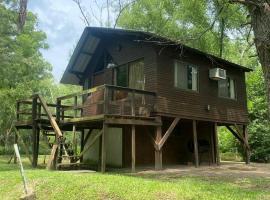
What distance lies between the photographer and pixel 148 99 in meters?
13.8

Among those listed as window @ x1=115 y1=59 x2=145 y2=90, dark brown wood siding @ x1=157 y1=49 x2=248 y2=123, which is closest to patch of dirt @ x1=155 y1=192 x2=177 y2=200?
dark brown wood siding @ x1=157 y1=49 x2=248 y2=123

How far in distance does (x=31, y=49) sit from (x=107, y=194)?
68.8ft

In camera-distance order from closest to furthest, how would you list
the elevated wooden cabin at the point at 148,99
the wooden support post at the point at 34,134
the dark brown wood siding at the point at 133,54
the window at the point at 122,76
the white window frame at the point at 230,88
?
the elevated wooden cabin at the point at 148,99 → the dark brown wood siding at the point at 133,54 → the wooden support post at the point at 34,134 → the window at the point at 122,76 → the white window frame at the point at 230,88

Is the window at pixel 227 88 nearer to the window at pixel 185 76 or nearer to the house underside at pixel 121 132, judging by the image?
the house underside at pixel 121 132

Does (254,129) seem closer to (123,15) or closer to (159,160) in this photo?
(159,160)

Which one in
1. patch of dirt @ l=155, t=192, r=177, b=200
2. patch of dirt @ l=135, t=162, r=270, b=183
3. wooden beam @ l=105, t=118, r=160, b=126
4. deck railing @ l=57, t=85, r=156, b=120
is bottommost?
patch of dirt @ l=155, t=192, r=177, b=200

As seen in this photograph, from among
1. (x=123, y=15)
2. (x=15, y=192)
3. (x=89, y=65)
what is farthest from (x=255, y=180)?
(x=123, y=15)

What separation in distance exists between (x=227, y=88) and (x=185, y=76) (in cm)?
355

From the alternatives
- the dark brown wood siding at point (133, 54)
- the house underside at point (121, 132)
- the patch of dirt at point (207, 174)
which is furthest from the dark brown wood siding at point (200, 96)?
the patch of dirt at point (207, 174)

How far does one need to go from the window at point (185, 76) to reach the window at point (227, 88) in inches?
82.8

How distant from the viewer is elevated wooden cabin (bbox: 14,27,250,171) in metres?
13.6

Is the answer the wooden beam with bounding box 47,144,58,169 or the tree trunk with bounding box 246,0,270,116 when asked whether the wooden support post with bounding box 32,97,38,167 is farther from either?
the tree trunk with bounding box 246,0,270,116

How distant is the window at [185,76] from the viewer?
14703 millimetres

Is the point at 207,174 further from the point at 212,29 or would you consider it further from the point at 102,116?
the point at 212,29
